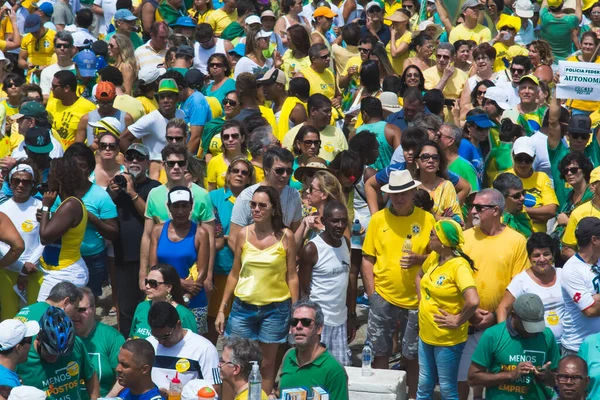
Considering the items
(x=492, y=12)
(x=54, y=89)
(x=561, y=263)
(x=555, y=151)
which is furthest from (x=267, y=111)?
(x=492, y=12)

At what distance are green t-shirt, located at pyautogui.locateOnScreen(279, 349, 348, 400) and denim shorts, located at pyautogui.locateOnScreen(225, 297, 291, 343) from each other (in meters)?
1.39

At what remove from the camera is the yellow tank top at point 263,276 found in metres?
8.31

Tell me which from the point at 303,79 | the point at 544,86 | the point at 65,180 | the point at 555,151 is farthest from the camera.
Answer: the point at 544,86

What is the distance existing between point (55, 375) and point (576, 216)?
14.0ft

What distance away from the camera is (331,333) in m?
8.55

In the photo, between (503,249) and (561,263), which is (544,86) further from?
(503,249)

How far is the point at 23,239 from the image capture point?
880 cm

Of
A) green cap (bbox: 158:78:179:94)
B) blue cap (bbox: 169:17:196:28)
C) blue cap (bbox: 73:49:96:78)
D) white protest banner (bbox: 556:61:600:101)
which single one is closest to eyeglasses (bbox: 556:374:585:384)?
white protest banner (bbox: 556:61:600:101)

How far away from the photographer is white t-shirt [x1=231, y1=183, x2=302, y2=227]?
29.1ft

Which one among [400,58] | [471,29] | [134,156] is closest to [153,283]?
[134,156]

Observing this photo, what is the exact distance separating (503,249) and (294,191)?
5.92 feet

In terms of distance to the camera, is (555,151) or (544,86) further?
(544,86)

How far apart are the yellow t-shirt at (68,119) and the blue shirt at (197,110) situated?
0.97 m

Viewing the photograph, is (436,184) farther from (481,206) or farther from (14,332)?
(14,332)
